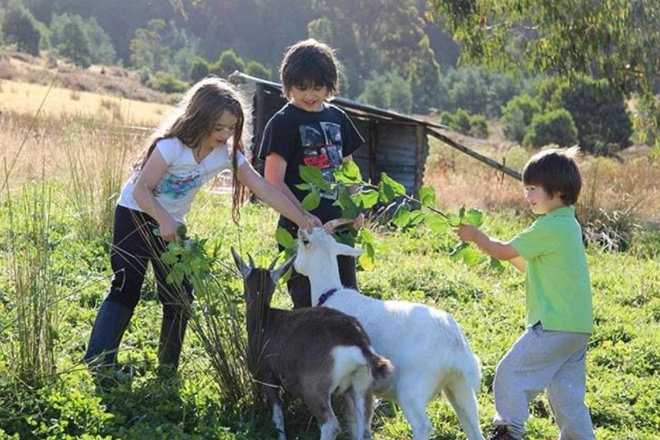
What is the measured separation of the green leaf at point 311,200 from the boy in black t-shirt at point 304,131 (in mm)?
92

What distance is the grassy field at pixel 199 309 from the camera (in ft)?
14.9

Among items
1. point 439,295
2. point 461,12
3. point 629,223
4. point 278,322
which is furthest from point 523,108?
point 278,322

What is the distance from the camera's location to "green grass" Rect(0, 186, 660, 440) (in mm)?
4445

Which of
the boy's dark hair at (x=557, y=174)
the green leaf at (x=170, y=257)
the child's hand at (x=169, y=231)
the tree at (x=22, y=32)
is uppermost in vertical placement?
the tree at (x=22, y=32)

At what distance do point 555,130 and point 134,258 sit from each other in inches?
1610

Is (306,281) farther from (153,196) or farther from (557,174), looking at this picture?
(557,174)

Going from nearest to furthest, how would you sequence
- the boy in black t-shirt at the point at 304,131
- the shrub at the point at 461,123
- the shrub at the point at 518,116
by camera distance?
1. the boy in black t-shirt at the point at 304,131
2. the shrub at the point at 518,116
3. the shrub at the point at 461,123

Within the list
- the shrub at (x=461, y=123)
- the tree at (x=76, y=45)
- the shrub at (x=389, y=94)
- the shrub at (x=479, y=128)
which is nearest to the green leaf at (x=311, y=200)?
the shrub at (x=479, y=128)

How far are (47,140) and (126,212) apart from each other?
775cm

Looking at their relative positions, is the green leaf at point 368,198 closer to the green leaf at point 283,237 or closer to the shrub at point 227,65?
the green leaf at point 283,237

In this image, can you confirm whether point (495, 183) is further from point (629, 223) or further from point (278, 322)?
point (278, 322)

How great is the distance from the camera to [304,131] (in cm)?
533

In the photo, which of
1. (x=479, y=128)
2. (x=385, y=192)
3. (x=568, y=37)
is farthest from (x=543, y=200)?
(x=479, y=128)

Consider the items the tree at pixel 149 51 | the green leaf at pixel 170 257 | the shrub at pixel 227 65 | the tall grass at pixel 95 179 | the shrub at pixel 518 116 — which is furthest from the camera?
the tree at pixel 149 51
